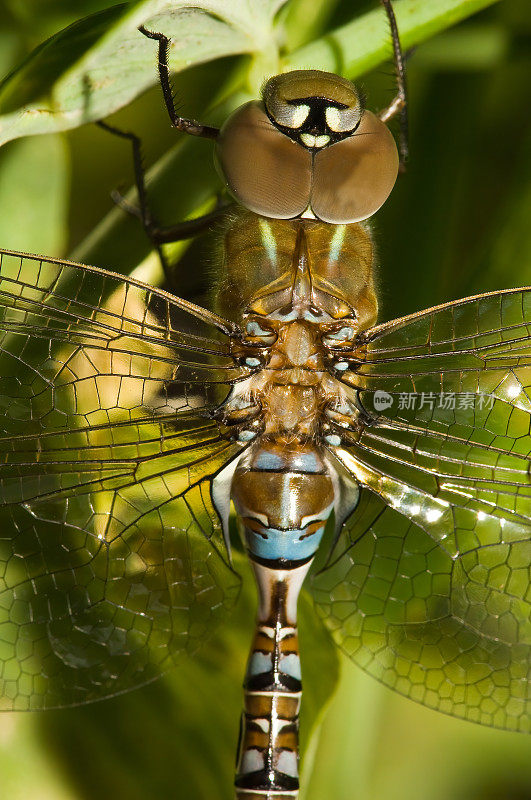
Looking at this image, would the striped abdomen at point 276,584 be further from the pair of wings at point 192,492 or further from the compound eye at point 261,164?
the compound eye at point 261,164

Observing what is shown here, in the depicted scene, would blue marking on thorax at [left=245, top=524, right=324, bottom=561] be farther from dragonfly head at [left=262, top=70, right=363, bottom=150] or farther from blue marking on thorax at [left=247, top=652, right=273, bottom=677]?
dragonfly head at [left=262, top=70, right=363, bottom=150]

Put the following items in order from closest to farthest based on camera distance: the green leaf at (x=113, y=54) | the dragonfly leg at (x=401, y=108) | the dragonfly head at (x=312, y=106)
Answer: the green leaf at (x=113, y=54)
the dragonfly head at (x=312, y=106)
the dragonfly leg at (x=401, y=108)

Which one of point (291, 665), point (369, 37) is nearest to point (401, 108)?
point (369, 37)


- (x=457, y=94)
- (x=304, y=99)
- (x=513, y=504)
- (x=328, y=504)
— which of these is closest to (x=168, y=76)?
(x=304, y=99)

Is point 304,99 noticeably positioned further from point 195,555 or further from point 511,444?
point 195,555

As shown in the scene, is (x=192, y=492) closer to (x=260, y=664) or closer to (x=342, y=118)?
(x=260, y=664)

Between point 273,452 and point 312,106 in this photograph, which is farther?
point 273,452

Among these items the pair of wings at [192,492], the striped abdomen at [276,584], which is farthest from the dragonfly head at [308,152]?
the striped abdomen at [276,584]
